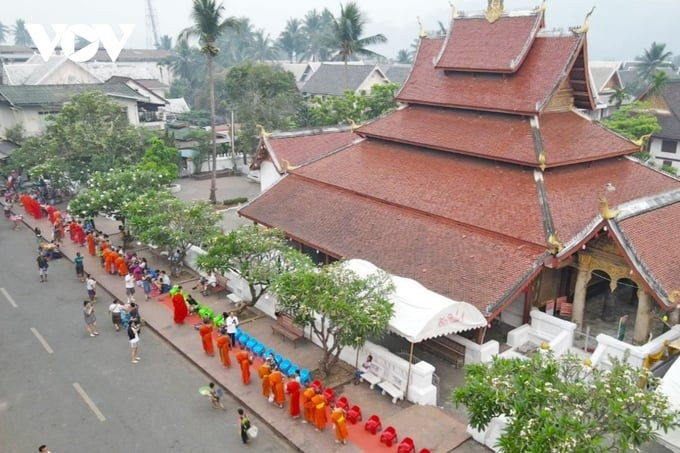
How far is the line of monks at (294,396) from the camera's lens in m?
14.5

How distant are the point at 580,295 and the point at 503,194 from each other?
170 inches

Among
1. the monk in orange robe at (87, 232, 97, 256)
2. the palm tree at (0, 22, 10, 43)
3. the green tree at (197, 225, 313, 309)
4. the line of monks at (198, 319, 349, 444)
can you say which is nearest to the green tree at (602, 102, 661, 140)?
the green tree at (197, 225, 313, 309)

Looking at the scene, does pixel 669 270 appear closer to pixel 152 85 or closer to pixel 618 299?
pixel 618 299

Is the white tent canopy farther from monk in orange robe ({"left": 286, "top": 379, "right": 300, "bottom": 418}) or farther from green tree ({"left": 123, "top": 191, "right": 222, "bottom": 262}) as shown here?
green tree ({"left": 123, "top": 191, "right": 222, "bottom": 262})

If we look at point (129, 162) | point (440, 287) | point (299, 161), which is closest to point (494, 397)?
point (440, 287)

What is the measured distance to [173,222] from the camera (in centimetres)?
2545

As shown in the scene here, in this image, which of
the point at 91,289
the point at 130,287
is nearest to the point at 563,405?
the point at 130,287

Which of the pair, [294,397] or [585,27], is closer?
[294,397]

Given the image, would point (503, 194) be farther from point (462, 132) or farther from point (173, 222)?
point (173, 222)

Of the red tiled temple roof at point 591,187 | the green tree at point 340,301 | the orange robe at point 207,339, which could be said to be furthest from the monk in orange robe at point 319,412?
the red tiled temple roof at point 591,187

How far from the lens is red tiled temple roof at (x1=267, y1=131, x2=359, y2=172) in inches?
1305

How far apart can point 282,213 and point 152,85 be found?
60.4 metres

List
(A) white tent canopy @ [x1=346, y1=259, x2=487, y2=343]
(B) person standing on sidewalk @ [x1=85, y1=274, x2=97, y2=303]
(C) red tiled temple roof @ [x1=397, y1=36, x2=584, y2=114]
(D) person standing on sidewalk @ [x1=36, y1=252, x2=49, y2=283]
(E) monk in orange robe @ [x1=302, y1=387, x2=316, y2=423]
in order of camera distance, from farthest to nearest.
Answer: (D) person standing on sidewalk @ [x1=36, y1=252, x2=49, y2=283] < (B) person standing on sidewalk @ [x1=85, y1=274, x2=97, y2=303] < (C) red tiled temple roof @ [x1=397, y1=36, x2=584, y2=114] < (A) white tent canopy @ [x1=346, y1=259, x2=487, y2=343] < (E) monk in orange robe @ [x1=302, y1=387, x2=316, y2=423]

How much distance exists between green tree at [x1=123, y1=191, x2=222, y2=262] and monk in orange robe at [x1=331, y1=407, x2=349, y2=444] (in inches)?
460
